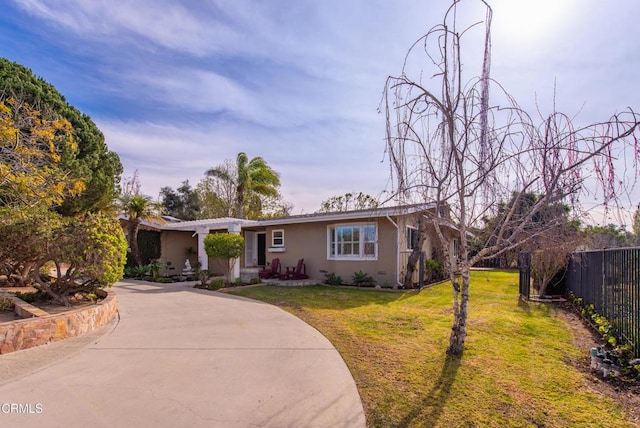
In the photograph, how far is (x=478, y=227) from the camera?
579 cm

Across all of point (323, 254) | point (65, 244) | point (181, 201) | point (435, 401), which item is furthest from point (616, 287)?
point (181, 201)

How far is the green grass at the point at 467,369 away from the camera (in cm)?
357

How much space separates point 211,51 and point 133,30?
1.91m

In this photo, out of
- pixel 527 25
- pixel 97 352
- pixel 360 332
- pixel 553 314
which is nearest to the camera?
pixel 527 25

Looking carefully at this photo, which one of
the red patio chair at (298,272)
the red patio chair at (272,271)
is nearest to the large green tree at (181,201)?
the red patio chair at (272,271)

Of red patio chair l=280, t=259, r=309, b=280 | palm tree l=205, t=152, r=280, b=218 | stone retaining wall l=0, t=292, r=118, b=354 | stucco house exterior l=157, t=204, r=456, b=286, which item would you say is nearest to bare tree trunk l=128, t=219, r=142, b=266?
stucco house exterior l=157, t=204, r=456, b=286

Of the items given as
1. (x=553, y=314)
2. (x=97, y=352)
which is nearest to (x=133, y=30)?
(x=97, y=352)

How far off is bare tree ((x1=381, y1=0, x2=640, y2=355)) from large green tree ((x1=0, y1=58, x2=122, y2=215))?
9589 millimetres

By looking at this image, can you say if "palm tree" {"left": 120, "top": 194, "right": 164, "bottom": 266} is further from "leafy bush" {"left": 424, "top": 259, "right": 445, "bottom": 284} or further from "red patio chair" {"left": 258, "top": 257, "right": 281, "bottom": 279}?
"leafy bush" {"left": 424, "top": 259, "right": 445, "bottom": 284}

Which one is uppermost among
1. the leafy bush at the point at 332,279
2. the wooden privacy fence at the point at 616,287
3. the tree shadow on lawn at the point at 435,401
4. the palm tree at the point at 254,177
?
the palm tree at the point at 254,177

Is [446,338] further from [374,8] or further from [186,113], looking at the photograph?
[186,113]

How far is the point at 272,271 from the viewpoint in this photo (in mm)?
16312

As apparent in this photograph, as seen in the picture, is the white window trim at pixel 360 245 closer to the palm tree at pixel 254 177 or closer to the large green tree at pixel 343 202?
the palm tree at pixel 254 177

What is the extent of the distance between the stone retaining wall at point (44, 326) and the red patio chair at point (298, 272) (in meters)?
8.76
